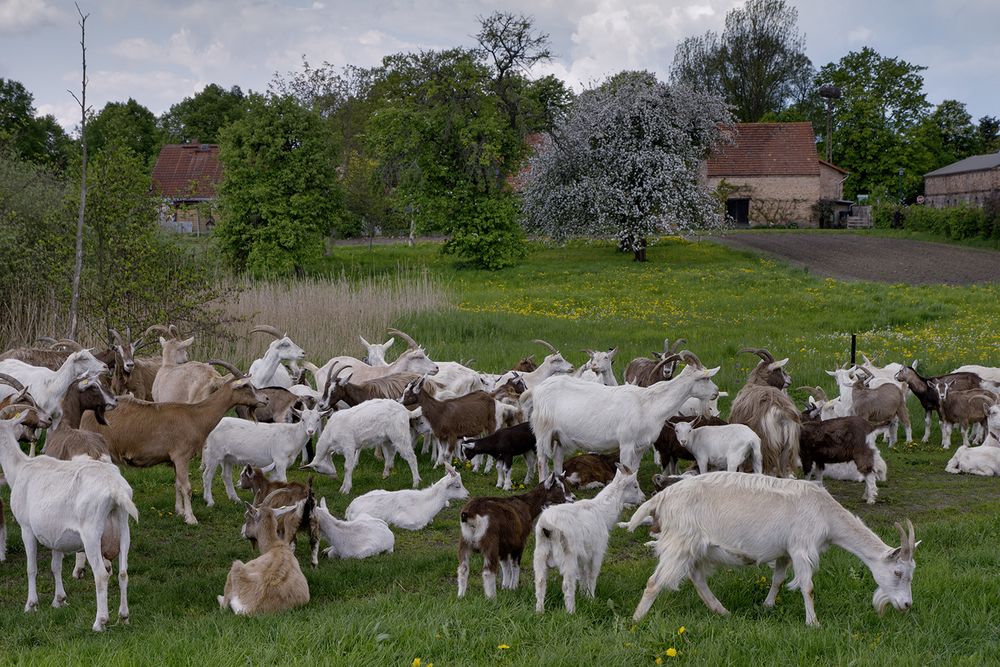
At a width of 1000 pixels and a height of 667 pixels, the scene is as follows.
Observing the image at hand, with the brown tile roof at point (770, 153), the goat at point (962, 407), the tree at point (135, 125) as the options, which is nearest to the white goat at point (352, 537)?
the goat at point (962, 407)

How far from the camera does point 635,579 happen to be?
22.3 ft

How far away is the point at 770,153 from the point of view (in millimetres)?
51250

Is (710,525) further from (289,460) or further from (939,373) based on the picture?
(939,373)

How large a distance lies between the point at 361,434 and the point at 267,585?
146 inches

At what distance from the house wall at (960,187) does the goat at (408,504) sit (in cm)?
4677

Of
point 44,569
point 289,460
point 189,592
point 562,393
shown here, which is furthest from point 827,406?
point 44,569

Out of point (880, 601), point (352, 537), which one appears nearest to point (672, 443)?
point (352, 537)

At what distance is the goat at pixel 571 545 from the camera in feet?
19.7

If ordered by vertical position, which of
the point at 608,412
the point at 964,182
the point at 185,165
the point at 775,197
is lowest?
the point at 608,412

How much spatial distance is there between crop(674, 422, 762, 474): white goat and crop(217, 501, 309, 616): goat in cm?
435

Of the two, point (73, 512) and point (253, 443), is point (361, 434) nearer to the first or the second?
point (253, 443)

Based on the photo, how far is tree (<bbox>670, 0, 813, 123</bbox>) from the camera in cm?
6969

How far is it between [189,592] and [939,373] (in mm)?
12133

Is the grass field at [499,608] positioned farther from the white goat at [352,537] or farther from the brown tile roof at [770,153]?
the brown tile roof at [770,153]
